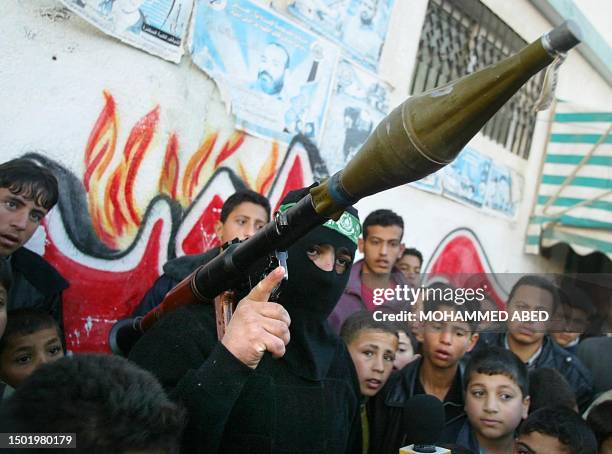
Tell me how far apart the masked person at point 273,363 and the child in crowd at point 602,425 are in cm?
99

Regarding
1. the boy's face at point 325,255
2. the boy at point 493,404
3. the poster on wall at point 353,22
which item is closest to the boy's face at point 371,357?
the boy at point 493,404

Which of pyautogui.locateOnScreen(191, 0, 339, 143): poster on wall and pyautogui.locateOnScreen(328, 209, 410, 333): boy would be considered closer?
pyautogui.locateOnScreen(328, 209, 410, 333): boy

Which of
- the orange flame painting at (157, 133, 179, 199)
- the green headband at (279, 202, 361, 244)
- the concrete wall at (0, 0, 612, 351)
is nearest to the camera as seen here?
the green headband at (279, 202, 361, 244)

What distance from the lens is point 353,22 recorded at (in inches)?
168

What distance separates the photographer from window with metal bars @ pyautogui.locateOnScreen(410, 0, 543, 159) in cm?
523

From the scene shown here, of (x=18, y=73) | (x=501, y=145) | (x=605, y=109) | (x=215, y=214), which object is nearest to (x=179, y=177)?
(x=215, y=214)

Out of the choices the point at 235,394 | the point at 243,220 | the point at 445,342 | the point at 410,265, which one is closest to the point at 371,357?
the point at 445,342

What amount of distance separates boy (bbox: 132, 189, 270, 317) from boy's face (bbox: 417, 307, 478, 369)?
0.95m

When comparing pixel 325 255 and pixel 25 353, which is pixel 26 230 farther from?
pixel 325 255

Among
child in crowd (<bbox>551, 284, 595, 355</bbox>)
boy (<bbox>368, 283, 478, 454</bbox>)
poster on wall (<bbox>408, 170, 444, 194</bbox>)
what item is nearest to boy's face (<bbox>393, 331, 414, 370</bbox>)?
boy (<bbox>368, 283, 478, 454</bbox>)

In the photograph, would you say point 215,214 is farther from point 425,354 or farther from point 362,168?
point 362,168

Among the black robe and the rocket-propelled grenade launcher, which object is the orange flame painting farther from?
the rocket-propelled grenade launcher

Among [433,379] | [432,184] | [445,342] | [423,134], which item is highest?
[432,184]

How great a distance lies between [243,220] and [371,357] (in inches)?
37.1
